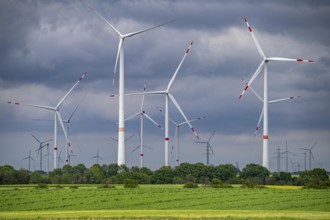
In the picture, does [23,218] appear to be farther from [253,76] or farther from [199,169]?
[199,169]

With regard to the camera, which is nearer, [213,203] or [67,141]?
[213,203]

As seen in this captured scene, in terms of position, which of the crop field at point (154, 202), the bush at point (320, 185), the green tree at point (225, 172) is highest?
the green tree at point (225, 172)

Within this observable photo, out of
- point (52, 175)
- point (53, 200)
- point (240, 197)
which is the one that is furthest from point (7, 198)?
point (52, 175)

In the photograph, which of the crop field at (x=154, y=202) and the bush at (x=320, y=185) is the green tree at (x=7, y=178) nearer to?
the crop field at (x=154, y=202)

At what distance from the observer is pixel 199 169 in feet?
631

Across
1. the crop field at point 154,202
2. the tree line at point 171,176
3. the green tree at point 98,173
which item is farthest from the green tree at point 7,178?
the crop field at point 154,202

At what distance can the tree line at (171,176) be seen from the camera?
556 feet

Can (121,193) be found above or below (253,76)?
below

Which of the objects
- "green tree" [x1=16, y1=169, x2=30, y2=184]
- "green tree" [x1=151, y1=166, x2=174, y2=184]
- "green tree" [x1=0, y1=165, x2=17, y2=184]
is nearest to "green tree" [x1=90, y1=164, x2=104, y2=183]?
"green tree" [x1=151, y1=166, x2=174, y2=184]

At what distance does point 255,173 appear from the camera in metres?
187

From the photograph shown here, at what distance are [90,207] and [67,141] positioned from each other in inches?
3346

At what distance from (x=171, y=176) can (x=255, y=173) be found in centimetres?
2178

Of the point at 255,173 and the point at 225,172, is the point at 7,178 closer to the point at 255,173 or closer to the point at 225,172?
the point at 225,172

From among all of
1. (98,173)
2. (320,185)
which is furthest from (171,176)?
(320,185)
